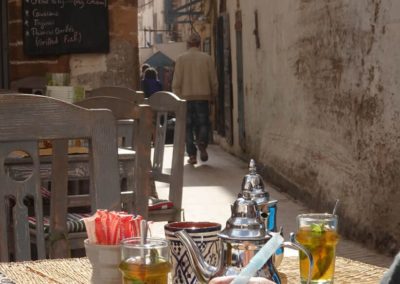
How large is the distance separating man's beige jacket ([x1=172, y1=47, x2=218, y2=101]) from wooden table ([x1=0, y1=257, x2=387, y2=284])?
10.2 metres

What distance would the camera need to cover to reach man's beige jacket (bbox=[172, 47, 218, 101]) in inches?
495

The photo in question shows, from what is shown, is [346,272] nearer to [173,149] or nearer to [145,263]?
[145,263]

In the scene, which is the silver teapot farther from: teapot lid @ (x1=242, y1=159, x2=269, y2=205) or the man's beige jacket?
the man's beige jacket

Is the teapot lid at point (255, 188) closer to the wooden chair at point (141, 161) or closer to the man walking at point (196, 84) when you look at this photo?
the wooden chair at point (141, 161)

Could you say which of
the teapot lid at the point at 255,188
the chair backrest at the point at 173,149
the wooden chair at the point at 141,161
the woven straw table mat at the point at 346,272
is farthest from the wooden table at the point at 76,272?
the chair backrest at the point at 173,149

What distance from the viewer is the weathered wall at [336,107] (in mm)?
6691

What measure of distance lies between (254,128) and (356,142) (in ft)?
15.8

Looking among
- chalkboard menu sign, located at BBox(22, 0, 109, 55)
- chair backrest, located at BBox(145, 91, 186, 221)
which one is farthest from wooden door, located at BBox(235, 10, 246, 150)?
chair backrest, located at BBox(145, 91, 186, 221)

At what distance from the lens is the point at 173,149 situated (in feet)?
15.4

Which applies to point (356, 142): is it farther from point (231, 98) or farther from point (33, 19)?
point (231, 98)

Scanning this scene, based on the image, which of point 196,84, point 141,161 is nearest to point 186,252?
point 141,161

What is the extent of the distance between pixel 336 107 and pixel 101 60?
198 cm

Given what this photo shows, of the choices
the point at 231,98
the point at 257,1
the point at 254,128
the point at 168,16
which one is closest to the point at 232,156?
the point at 231,98

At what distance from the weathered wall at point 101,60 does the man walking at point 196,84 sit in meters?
4.14
